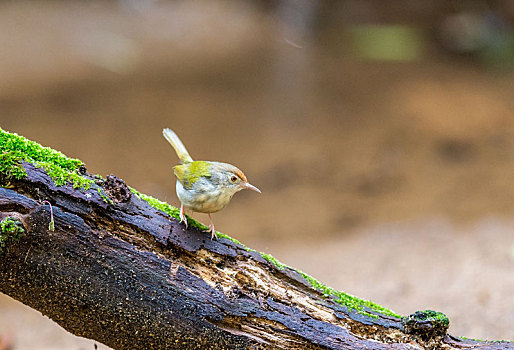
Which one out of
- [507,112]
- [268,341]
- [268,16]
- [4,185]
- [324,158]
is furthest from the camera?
[268,16]

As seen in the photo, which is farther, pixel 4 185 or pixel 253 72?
pixel 253 72

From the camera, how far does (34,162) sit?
9.89 feet

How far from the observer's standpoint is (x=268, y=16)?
17594 mm

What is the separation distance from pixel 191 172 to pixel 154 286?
830mm

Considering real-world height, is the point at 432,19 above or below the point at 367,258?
above

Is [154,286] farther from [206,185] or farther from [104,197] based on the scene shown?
[206,185]

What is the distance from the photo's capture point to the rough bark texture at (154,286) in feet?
9.64

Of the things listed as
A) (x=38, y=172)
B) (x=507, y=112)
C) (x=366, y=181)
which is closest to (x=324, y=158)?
(x=366, y=181)

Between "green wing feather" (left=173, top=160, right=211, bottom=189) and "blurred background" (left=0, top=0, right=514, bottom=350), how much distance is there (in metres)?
2.90

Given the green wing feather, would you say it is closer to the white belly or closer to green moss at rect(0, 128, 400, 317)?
the white belly

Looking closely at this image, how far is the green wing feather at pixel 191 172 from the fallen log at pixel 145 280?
231 millimetres

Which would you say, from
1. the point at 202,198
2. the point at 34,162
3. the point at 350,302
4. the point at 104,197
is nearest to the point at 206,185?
the point at 202,198

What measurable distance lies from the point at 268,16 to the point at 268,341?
1562 centimetres

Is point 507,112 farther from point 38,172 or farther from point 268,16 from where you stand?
point 38,172
